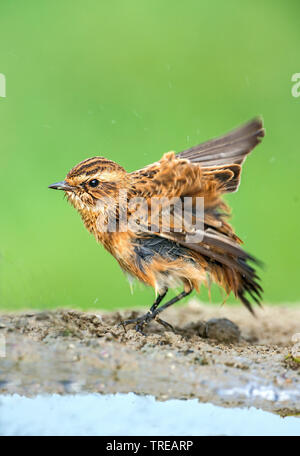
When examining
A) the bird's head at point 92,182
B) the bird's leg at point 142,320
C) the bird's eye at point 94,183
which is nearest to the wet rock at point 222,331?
the bird's leg at point 142,320

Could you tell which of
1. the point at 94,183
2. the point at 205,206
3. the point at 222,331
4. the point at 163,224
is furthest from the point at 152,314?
the point at 94,183

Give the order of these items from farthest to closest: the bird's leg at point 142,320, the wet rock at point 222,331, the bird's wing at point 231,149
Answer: the bird's wing at point 231,149, the wet rock at point 222,331, the bird's leg at point 142,320

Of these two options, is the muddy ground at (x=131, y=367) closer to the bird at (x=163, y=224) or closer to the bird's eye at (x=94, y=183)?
the bird at (x=163, y=224)

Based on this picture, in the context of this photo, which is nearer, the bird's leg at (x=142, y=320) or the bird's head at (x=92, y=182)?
the bird's leg at (x=142, y=320)

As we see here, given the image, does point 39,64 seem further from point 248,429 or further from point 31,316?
point 248,429

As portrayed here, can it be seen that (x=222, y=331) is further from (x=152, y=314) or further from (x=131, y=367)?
(x=131, y=367)

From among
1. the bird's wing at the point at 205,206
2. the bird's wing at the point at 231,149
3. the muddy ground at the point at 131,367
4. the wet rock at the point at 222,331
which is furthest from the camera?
the bird's wing at the point at 231,149

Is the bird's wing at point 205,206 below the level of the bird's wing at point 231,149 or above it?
below
